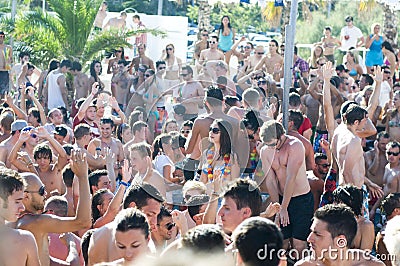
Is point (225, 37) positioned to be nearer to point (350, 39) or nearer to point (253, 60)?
point (253, 60)

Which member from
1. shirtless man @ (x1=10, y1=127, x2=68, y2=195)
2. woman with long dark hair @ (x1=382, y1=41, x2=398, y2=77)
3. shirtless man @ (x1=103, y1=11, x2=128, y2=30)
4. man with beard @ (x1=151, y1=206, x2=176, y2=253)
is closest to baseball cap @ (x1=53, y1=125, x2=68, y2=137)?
shirtless man @ (x1=10, y1=127, x2=68, y2=195)

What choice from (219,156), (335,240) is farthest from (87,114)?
(335,240)

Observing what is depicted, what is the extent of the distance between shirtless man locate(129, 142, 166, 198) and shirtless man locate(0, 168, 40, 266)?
1.84 metres

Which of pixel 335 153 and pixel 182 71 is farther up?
pixel 182 71

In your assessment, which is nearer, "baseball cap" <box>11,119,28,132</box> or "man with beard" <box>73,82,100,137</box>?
"baseball cap" <box>11,119,28,132</box>

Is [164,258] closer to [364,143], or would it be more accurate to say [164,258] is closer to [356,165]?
[356,165]

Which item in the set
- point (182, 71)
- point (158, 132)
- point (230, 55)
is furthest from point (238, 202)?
point (230, 55)

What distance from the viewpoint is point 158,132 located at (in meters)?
9.50

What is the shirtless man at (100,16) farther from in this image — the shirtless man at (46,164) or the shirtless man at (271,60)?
the shirtless man at (46,164)

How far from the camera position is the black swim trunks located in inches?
308

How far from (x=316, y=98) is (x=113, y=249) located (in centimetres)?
765

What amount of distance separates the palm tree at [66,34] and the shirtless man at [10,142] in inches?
292

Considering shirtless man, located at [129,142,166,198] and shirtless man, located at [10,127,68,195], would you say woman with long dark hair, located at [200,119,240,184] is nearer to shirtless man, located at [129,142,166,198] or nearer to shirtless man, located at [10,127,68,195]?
shirtless man, located at [129,142,166,198]

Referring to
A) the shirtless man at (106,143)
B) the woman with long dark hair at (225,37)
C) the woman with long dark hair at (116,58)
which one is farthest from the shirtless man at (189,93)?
the woman with long dark hair at (225,37)
